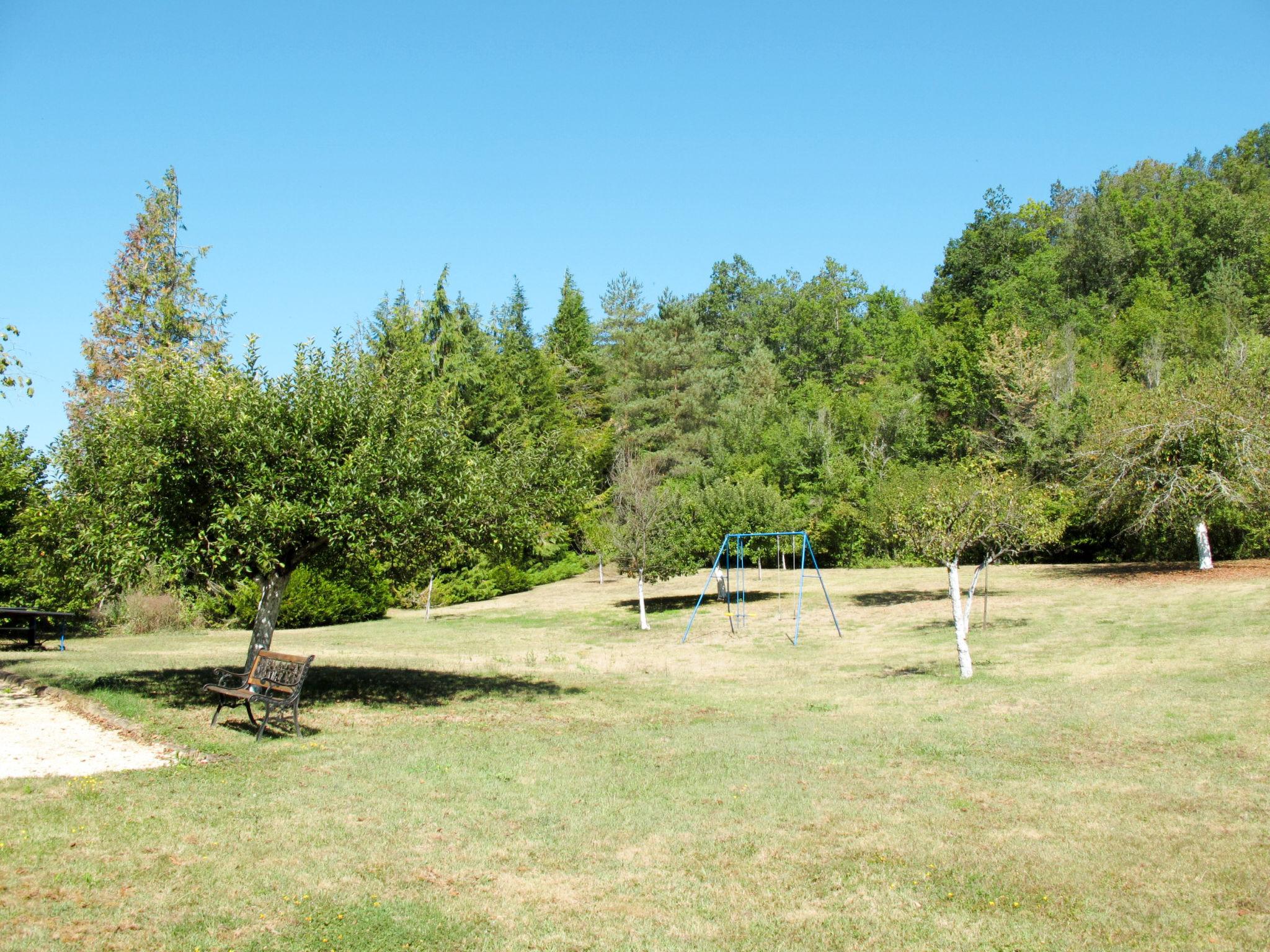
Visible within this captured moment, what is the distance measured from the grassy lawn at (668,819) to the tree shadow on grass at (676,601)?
63.6ft

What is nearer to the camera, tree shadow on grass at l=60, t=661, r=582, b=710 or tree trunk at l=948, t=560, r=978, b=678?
tree shadow on grass at l=60, t=661, r=582, b=710

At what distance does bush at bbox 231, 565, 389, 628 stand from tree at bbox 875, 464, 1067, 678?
1855 cm

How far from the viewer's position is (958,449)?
171 feet

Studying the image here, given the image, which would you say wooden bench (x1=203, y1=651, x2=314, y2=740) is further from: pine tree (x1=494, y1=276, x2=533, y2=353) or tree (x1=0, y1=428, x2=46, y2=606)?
pine tree (x1=494, y1=276, x2=533, y2=353)

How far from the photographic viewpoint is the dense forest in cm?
1212

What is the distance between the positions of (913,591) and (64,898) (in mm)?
33647

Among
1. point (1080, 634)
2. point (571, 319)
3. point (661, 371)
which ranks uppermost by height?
point (571, 319)

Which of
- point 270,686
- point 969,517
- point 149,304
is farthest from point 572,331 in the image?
point 270,686

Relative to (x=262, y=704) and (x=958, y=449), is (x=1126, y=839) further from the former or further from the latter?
(x=958, y=449)

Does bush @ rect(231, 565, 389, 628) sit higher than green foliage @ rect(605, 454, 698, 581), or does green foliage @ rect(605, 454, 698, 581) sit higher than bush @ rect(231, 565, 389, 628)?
green foliage @ rect(605, 454, 698, 581)

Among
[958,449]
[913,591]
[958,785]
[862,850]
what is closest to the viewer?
[862,850]

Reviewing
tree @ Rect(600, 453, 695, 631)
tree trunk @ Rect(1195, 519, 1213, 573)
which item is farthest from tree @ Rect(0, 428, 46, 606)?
tree trunk @ Rect(1195, 519, 1213, 573)

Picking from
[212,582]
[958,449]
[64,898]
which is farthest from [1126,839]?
[958,449]

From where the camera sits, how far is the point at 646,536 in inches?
1225
